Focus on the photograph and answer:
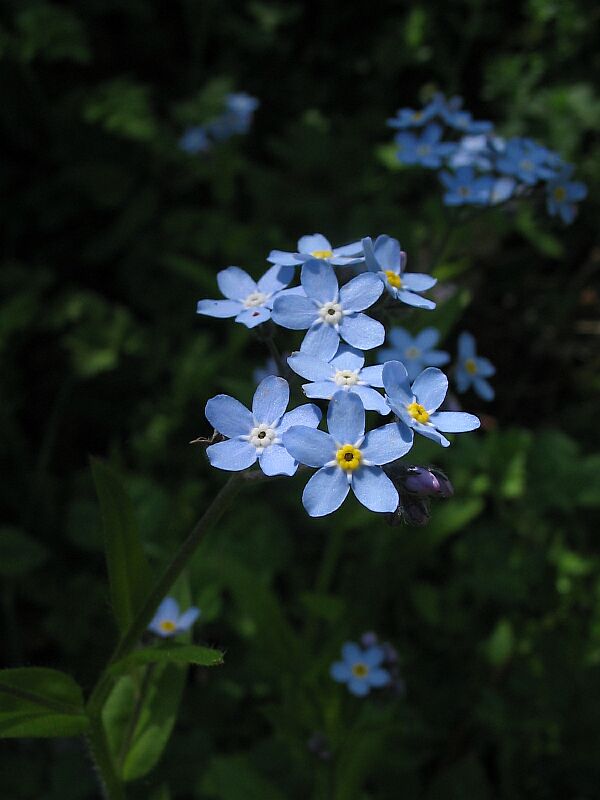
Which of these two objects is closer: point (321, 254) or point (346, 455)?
point (346, 455)

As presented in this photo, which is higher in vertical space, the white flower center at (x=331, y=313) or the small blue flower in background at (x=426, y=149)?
the small blue flower in background at (x=426, y=149)

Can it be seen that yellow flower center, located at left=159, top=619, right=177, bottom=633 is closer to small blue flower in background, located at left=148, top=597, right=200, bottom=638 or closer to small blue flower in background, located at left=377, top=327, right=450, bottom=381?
small blue flower in background, located at left=148, top=597, right=200, bottom=638

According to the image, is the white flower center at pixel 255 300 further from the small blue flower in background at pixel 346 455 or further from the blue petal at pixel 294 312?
the small blue flower in background at pixel 346 455

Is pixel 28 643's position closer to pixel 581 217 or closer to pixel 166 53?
pixel 166 53

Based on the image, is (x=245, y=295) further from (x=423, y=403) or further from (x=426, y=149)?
(x=426, y=149)

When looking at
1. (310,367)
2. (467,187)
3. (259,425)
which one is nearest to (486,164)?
(467,187)

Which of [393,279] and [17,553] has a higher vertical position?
[393,279]

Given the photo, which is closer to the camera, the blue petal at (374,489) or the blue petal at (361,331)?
the blue petal at (374,489)

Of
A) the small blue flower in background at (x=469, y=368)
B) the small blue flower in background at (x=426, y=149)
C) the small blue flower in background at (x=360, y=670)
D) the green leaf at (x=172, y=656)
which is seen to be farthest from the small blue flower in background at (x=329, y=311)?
the small blue flower in background at (x=360, y=670)
